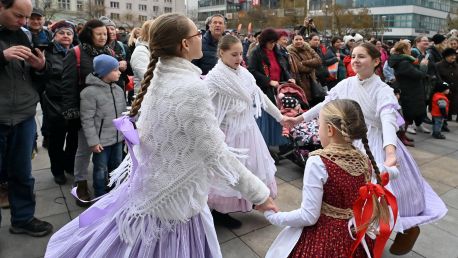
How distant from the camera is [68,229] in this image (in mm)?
2053

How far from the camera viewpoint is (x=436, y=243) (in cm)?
340

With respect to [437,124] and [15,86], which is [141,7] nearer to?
[437,124]

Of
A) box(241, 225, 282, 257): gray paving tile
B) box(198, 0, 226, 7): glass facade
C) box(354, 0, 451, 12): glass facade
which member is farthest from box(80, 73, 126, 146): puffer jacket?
box(198, 0, 226, 7): glass facade

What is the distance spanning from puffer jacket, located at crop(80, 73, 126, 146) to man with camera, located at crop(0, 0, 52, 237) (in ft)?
1.71

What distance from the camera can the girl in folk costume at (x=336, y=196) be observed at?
6.24ft

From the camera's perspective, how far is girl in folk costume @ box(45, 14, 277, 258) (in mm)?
1736

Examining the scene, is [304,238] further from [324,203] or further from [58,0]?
[58,0]

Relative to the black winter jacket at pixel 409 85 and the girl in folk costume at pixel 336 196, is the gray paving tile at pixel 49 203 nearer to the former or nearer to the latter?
the girl in folk costume at pixel 336 196

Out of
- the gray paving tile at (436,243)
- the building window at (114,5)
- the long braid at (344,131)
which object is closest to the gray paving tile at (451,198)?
the gray paving tile at (436,243)

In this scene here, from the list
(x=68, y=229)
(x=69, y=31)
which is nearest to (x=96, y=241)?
(x=68, y=229)

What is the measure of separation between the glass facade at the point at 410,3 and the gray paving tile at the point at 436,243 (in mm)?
64440

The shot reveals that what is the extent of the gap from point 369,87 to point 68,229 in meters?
2.49

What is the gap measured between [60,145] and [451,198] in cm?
499

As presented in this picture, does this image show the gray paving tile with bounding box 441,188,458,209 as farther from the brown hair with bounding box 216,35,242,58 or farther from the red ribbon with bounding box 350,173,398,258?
the brown hair with bounding box 216,35,242,58
